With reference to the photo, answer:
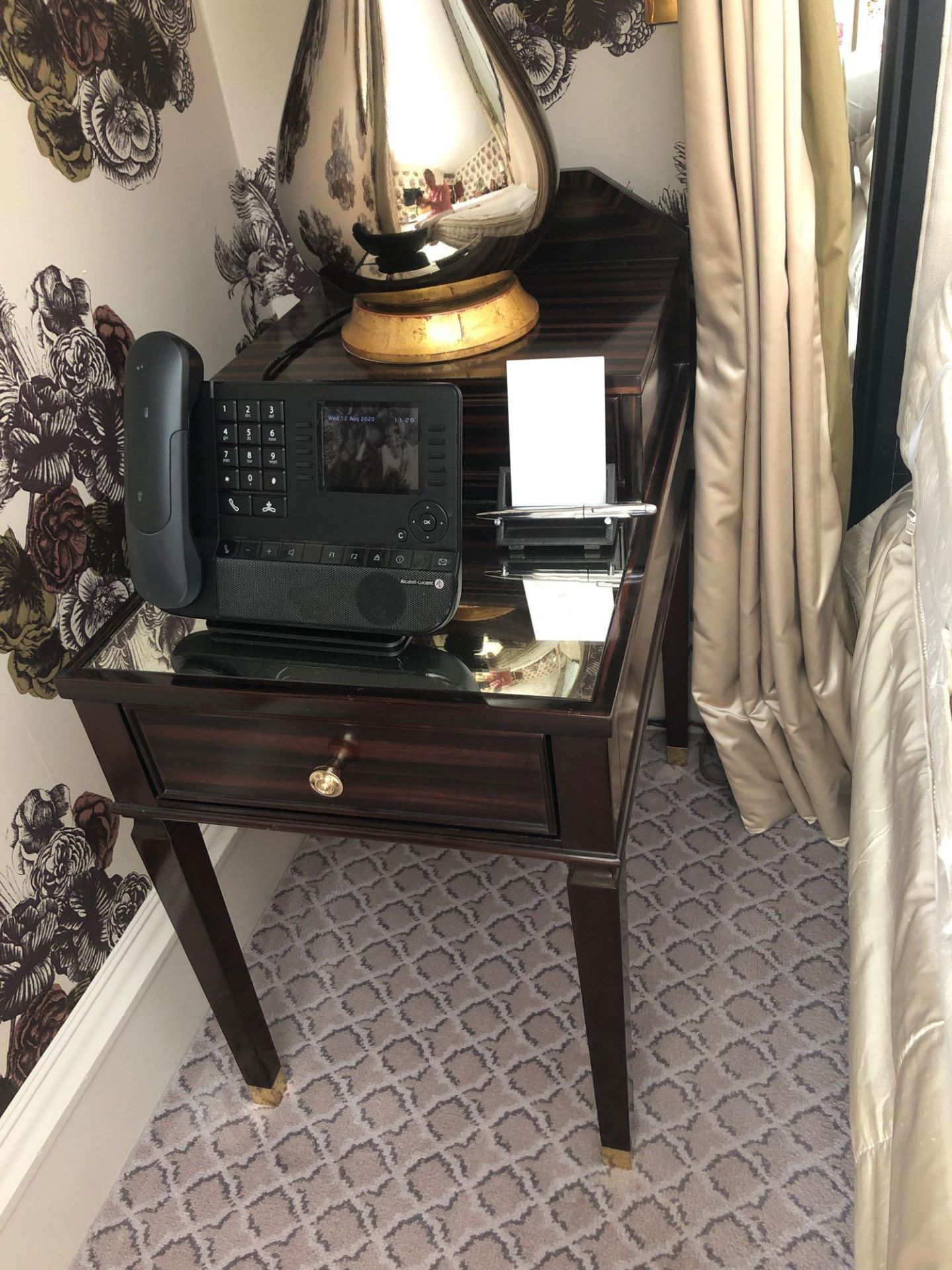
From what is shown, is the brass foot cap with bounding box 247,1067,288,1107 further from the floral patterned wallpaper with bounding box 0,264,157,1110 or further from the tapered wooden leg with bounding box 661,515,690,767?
the tapered wooden leg with bounding box 661,515,690,767

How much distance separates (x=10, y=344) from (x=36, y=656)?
0.31 m

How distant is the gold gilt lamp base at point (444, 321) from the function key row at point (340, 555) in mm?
241

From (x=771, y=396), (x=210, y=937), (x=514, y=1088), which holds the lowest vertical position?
(x=514, y=1088)

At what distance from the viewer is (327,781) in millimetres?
860

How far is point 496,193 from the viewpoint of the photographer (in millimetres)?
887

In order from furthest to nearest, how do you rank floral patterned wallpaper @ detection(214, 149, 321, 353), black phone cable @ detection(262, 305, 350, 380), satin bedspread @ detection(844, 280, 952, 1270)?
floral patterned wallpaper @ detection(214, 149, 321, 353) → black phone cable @ detection(262, 305, 350, 380) → satin bedspread @ detection(844, 280, 952, 1270)

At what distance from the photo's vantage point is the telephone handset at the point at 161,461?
32.3 inches

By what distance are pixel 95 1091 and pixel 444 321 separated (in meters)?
0.90

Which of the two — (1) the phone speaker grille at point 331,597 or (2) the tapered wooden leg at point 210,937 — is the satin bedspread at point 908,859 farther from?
(2) the tapered wooden leg at point 210,937

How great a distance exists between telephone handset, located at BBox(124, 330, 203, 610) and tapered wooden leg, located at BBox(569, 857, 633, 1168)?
426mm

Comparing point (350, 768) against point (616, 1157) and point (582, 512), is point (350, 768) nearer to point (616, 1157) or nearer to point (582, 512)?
point (582, 512)

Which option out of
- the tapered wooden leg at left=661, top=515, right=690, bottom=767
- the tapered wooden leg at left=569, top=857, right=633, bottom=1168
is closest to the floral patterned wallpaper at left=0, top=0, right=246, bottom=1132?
the tapered wooden leg at left=569, top=857, right=633, bottom=1168

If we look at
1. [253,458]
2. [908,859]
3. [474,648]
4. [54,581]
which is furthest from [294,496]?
[908,859]

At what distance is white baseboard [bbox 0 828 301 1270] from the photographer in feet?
3.37
